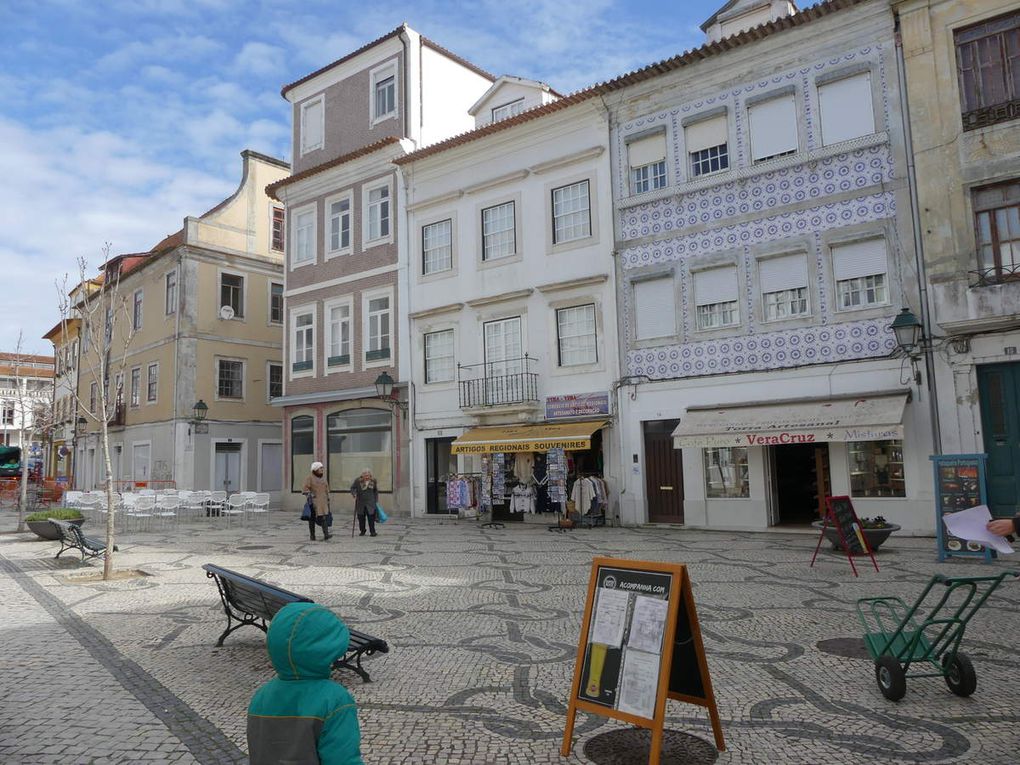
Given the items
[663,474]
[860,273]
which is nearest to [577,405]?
[663,474]

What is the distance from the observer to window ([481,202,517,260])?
19812 millimetres

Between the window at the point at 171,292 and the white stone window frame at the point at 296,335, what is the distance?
5.78 metres

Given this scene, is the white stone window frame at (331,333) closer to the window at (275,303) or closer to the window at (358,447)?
the window at (358,447)

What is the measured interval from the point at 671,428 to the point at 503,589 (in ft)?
28.4

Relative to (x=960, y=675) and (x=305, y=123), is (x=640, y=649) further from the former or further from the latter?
(x=305, y=123)

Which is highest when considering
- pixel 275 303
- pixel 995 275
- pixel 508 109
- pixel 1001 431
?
pixel 508 109

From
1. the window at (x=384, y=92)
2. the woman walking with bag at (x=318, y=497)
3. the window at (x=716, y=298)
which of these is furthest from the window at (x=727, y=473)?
the window at (x=384, y=92)

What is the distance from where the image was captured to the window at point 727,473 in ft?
51.4

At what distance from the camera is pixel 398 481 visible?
21672 mm

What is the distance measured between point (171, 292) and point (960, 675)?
2871cm

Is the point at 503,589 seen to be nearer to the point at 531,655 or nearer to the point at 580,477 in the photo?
the point at 531,655

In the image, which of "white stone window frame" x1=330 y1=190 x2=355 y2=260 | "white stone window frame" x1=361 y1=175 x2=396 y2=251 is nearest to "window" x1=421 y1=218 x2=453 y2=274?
"white stone window frame" x1=361 y1=175 x2=396 y2=251

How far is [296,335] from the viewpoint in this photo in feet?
81.7

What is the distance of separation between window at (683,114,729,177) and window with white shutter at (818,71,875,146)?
2.02 metres
